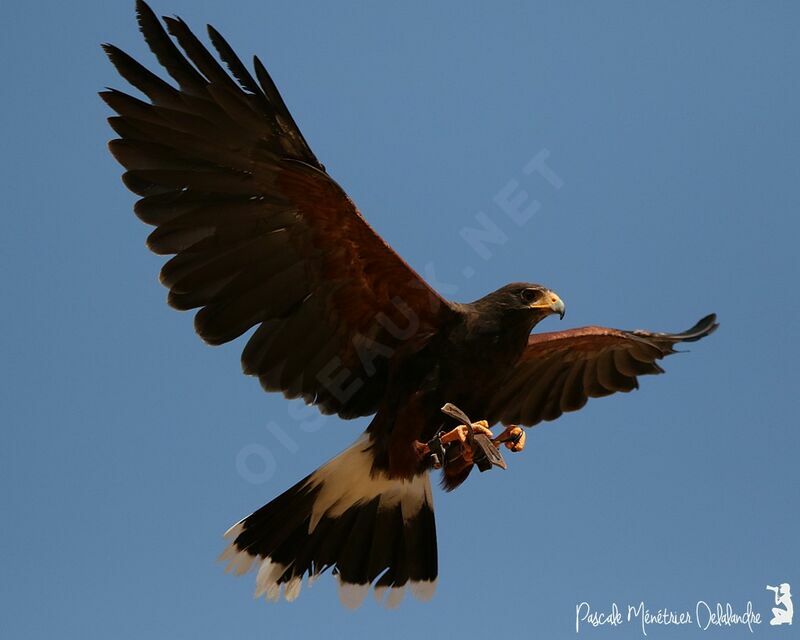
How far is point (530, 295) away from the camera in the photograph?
24.5 ft

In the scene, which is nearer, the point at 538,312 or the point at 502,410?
the point at 538,312

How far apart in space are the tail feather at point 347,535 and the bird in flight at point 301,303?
15mm

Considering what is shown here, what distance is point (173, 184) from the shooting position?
7.27 m

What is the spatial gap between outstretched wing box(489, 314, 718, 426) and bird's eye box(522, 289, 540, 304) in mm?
1485

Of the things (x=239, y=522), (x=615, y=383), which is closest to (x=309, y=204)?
(x=239, y=522)

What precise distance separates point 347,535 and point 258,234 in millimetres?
2472

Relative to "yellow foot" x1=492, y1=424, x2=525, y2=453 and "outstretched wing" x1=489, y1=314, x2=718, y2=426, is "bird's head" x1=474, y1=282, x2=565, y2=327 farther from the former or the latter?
"outstretched wing" x1=489, y1=314, x2=718, y2=426

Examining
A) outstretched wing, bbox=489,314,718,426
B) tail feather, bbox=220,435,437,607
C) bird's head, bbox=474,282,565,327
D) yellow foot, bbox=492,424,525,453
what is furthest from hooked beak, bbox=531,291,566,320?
tail feather, bbox=220,435,437,607

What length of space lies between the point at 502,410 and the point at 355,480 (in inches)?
58.0

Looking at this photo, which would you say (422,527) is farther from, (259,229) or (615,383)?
(259,229)

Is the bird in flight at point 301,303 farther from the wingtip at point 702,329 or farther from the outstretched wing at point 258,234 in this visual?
the wingtip at point 702,329

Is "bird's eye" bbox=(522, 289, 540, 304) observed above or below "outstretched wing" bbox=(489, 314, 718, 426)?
above

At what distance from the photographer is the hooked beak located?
24.3 ft

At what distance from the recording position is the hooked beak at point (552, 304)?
7410 millimetres
